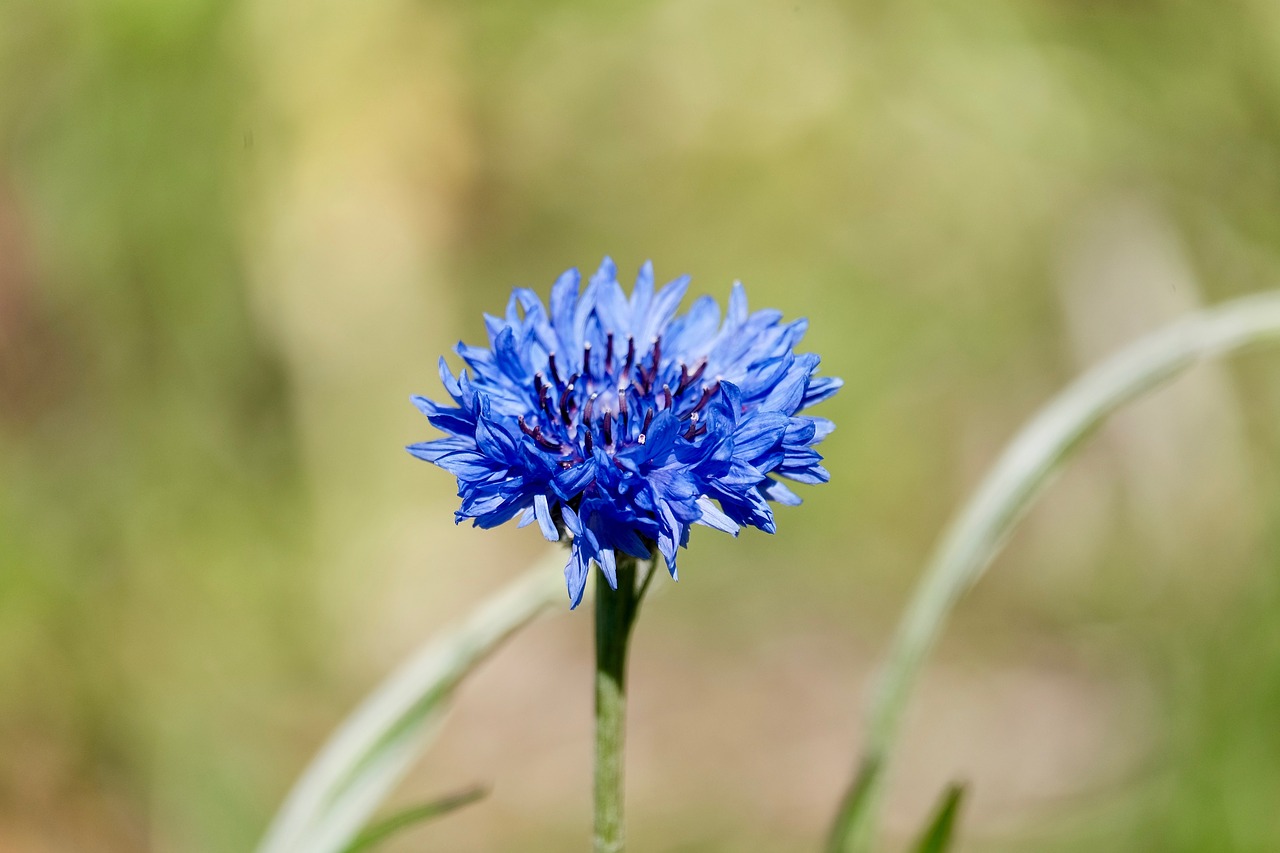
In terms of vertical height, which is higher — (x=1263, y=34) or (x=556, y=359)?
(x=1263, y=34)

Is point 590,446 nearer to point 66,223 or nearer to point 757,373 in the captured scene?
point 757,373

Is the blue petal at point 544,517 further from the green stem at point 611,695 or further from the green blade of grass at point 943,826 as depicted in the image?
the green blade of grass at point 943,826

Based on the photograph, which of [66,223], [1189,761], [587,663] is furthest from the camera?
[587,663]

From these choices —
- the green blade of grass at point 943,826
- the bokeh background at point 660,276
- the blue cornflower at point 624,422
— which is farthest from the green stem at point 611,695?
the bokeh background at point 660,276

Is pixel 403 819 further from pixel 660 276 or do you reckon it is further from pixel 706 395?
pixel 660 276

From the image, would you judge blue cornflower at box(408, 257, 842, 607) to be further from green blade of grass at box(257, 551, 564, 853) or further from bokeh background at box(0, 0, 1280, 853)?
bokeh background at box(0, 0, 1280, 853)

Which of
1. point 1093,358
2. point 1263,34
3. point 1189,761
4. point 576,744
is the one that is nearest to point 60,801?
point 576,744
